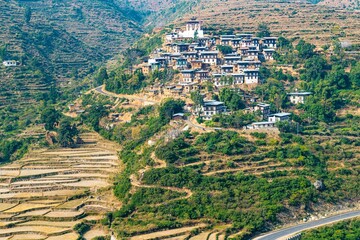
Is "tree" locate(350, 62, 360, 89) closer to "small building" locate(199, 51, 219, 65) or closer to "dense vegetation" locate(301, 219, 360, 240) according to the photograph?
"small building" locate(199, 51, 219, 65)

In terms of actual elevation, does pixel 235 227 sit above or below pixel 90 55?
below

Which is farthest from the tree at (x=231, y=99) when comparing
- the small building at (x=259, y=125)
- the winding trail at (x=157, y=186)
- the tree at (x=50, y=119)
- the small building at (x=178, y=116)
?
the tree at (x=50, y=119)

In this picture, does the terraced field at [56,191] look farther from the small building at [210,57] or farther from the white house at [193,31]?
the white house at [193,31]

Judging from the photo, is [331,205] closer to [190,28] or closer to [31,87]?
[190,28]

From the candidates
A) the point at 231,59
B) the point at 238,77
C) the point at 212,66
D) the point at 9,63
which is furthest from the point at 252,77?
the point at 9,63

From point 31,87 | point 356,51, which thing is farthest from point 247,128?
point 31,87

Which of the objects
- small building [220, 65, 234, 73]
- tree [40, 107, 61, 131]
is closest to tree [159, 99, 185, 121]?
small building [220, 65, 234, 73]

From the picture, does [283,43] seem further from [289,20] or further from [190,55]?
[289,20]
